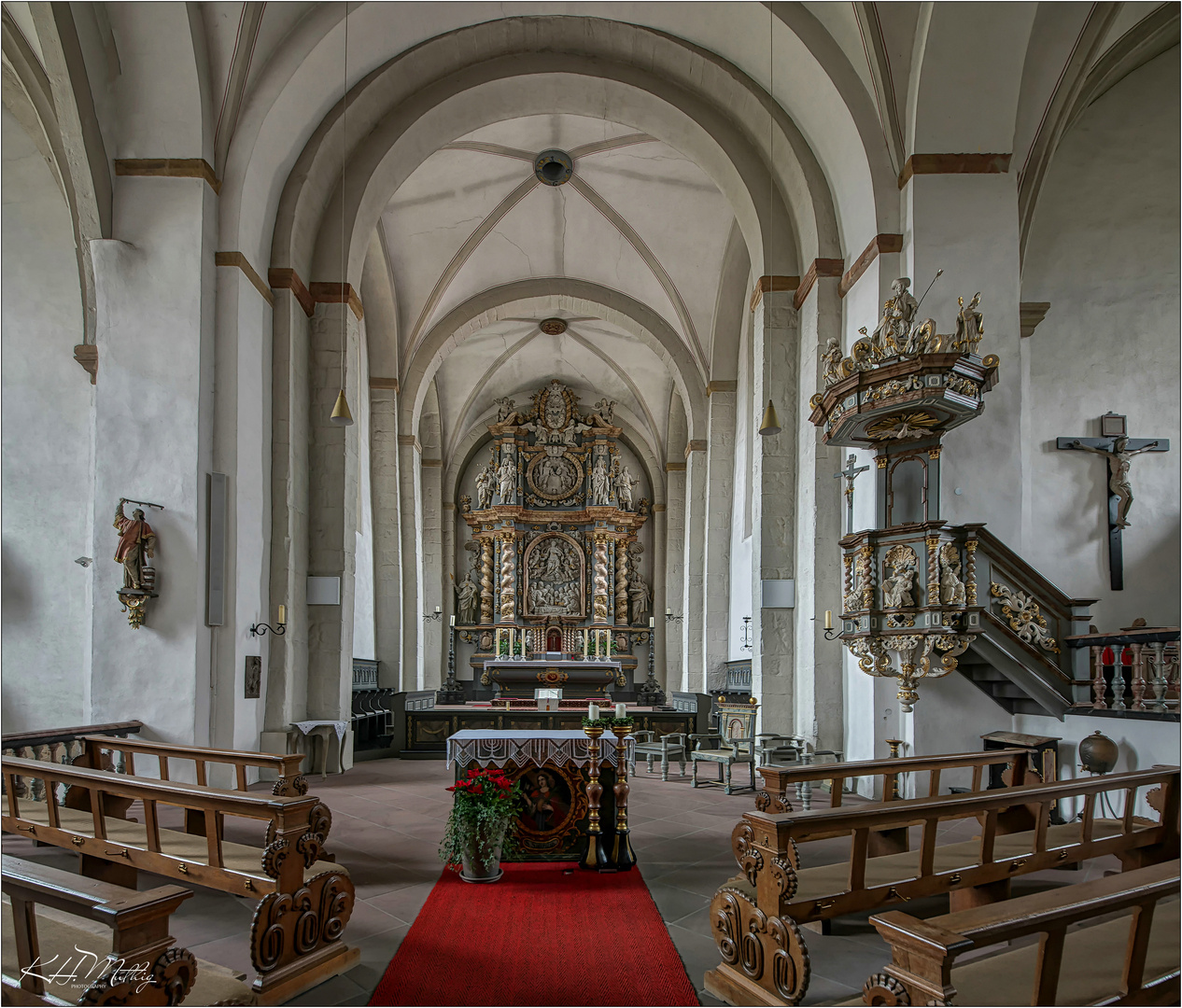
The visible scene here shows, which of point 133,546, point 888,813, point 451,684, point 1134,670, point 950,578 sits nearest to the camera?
point 888,813

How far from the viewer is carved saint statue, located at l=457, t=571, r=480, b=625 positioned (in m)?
22.4

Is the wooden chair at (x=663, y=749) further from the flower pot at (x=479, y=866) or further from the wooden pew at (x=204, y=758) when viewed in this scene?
the wooden pew at (x=204, y=758)

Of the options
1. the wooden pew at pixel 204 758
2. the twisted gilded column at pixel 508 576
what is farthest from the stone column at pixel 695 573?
the wooden pew at pixel 204 758

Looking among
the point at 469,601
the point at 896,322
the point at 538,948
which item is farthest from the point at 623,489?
the point at 538,948

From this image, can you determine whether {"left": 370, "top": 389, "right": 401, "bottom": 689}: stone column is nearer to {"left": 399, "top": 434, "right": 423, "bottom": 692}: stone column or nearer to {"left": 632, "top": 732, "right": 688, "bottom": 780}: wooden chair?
{"left": 399, "top": 434, "right": 423, "bottom": 692}: stone column

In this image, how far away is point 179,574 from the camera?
8102 millimetres

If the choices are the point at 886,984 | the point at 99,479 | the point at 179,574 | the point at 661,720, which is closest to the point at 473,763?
the point at 886,984

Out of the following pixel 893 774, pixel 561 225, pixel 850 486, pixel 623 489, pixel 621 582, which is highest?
pixel 561 225

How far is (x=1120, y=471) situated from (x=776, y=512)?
405 cm

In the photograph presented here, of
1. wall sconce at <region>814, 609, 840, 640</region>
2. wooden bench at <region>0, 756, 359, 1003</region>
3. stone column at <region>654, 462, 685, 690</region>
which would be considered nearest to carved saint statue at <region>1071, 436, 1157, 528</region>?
wall sconce at <region>814, 609, 840, 640</region>

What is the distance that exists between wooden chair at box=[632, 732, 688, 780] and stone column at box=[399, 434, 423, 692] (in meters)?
6.87

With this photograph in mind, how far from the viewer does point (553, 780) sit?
226 inches

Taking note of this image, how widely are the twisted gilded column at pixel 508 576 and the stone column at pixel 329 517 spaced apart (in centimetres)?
1072

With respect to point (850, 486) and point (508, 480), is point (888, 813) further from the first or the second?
point (508, 480)
